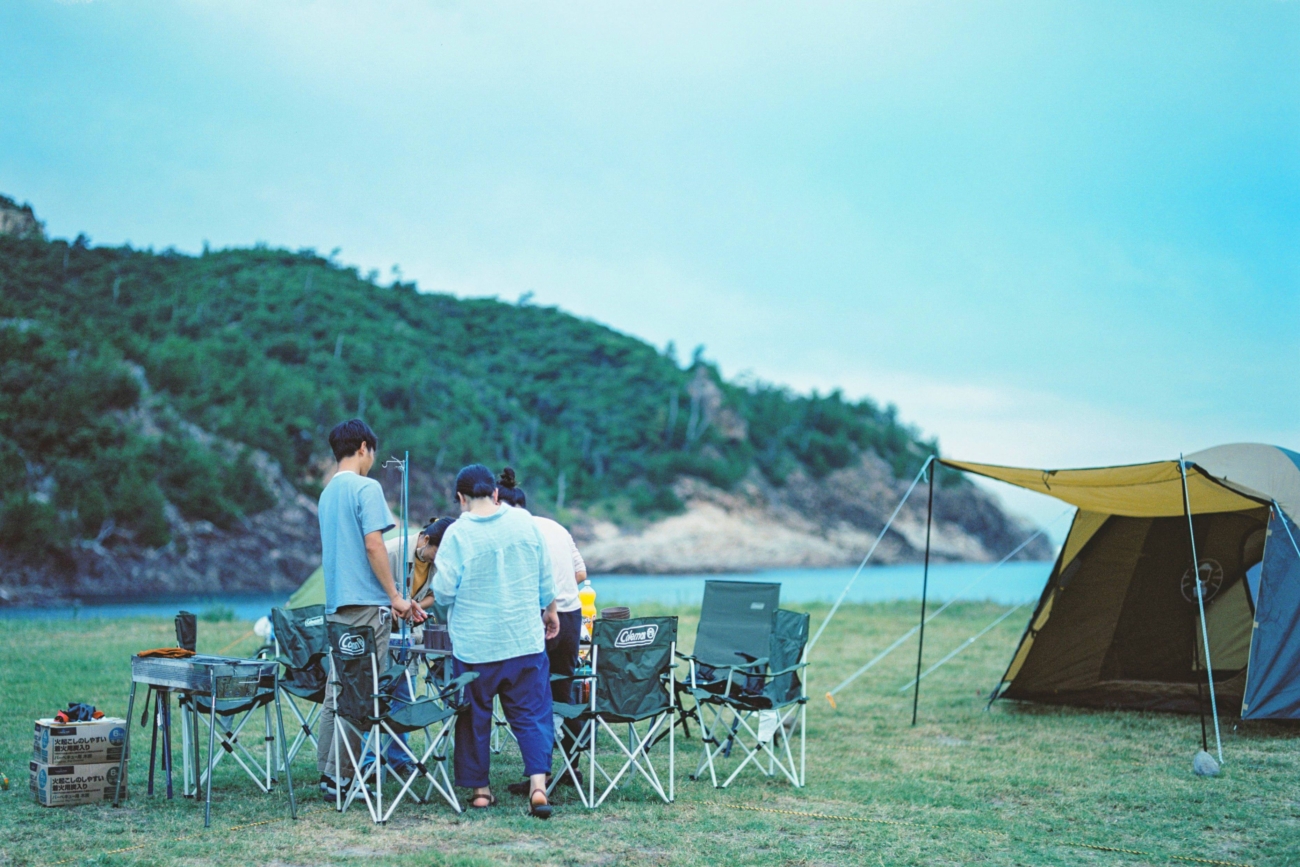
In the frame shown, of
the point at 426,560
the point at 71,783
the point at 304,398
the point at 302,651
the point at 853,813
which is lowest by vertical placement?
the point at 853,813

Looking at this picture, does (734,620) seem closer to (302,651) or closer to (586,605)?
(586,605)

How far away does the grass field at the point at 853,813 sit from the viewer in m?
3.76

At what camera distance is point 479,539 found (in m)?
4.26

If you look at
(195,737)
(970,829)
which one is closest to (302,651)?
(195,737)

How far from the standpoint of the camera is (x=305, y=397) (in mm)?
36938

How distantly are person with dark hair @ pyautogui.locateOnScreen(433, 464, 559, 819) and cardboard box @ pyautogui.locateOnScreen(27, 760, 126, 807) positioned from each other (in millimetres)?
1454

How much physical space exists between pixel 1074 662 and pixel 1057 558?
2.46 ft

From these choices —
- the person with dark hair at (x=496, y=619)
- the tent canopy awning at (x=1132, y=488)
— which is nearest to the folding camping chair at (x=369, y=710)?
the person with dark hair at (x=496, y=619)

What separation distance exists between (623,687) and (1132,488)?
3786mm

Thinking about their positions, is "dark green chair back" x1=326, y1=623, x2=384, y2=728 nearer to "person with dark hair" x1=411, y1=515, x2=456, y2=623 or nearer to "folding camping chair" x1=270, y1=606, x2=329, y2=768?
"folding camping chair" x1=270, y1=606, x2=329, y2=768

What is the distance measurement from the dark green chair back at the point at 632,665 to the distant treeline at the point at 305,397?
28.1 metres

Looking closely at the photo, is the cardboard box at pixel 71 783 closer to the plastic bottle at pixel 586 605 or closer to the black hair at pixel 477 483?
the black hair at pixel 477 483

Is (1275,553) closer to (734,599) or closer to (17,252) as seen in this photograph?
(734,599)

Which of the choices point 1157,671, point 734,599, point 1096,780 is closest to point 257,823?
point 734,599
